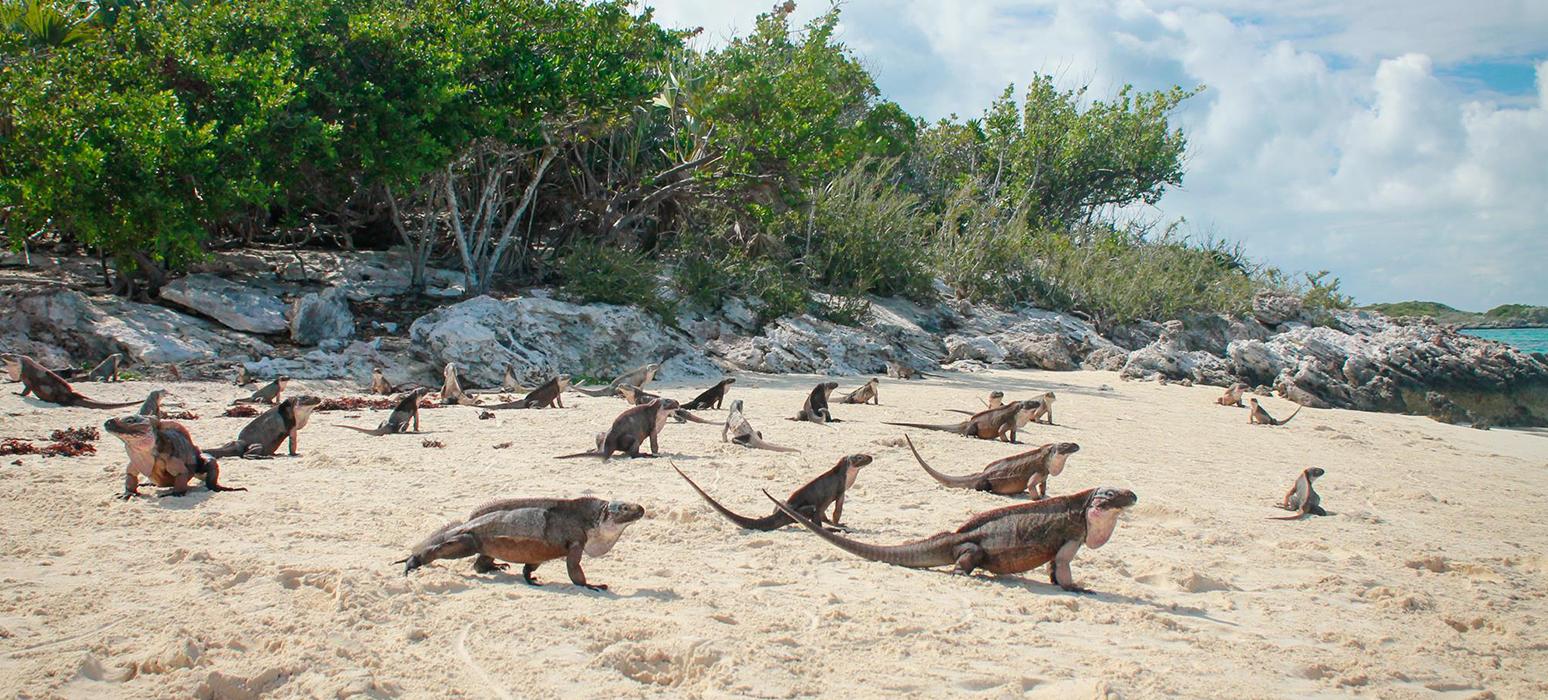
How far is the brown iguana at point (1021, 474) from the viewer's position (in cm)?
640

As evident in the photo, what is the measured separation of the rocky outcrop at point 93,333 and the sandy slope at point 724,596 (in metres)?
5.52

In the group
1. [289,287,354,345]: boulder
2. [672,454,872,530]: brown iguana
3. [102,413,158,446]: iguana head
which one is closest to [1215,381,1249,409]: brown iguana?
[672,454,872,530]: brown iguana

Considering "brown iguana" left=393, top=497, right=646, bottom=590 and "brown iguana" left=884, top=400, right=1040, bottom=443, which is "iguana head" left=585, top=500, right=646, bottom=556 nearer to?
"brown iguana" left=393, top=497, right=646, bottom=590

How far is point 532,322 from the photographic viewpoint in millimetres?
14070

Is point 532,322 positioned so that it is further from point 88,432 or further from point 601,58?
point 88,432

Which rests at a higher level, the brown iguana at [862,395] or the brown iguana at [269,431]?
the brown iguana at [862,395]

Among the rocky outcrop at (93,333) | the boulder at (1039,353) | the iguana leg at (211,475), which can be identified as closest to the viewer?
the iguana leg at (211,475)

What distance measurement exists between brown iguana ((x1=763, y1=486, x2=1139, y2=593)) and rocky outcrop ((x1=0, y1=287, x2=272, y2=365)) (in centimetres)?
1027

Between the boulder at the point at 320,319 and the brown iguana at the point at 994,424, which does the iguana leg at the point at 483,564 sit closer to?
the brown iguana at the point at 994,424

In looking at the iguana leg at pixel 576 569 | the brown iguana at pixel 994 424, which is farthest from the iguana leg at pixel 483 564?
the brown iguana at pixel 994 424

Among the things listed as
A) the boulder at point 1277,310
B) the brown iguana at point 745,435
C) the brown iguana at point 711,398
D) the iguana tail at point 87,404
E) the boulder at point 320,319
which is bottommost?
the iguana tail at point 87,404

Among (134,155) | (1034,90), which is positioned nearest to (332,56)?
(134,155)

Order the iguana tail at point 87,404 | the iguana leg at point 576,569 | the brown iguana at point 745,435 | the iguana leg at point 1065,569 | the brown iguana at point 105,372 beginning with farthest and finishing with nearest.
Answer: the brown iguana at point 105,372 → the iguana tail at point 87,404 → the brown iguana at point 745,435 → the iguana leg at point 1065,569 → the iguana leg at point 576,569

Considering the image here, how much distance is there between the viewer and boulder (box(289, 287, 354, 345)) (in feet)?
43.1
